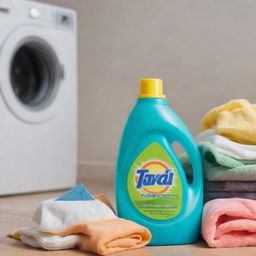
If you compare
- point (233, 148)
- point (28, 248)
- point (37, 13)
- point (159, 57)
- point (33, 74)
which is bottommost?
point (28, 248)

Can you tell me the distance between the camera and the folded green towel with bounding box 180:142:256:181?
1.39 metres

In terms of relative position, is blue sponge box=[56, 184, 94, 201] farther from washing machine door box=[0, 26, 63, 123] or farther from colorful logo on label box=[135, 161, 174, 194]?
washing machine door box=[0, 26, 63, 123]

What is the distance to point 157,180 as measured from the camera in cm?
138

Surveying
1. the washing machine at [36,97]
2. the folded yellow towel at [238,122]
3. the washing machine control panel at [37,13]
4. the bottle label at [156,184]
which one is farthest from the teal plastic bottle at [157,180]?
the washing machine control panel at [37,13]

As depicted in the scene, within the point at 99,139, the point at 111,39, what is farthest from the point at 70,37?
the point at 99,139

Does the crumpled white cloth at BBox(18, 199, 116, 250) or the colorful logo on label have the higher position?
the colorful logo on label

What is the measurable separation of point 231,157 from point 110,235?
1.18ft

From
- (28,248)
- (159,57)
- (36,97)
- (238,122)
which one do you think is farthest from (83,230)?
(159,57)

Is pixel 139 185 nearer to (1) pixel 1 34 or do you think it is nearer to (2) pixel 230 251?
(2) pixel 230 251

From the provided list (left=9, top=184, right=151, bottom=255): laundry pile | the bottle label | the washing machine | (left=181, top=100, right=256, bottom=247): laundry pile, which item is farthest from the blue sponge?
the washing machine

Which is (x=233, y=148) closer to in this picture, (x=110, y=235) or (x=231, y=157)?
(x=231, y=157)

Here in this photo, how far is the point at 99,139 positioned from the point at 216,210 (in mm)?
1891

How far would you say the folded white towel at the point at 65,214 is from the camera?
4.37ft

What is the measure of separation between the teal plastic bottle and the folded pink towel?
5 centimetres
